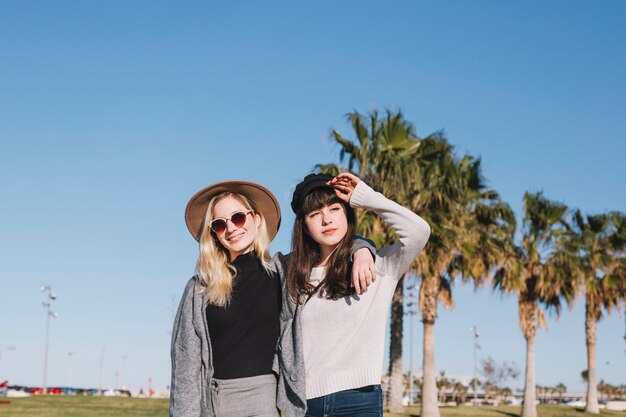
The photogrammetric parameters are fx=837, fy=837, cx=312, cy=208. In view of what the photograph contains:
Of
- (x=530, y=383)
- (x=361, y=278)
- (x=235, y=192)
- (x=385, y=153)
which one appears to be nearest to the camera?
(x=361, y=278)

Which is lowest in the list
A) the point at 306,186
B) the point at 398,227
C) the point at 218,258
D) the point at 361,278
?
the point at 361,278

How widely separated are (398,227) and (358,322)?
20.4 inches

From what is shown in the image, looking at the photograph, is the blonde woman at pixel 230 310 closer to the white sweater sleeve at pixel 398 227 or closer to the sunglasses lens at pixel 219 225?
the sunglasses lens at pixel 219 225

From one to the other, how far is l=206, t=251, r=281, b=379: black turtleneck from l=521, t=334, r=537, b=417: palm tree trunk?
1127 inches

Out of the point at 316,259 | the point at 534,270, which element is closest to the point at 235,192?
the point at 316,259

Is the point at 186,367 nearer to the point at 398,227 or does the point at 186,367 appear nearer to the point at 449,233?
the point at 398,227

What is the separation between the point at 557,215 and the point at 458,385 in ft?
234

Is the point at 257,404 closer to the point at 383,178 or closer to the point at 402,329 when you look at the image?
the point at 383,178

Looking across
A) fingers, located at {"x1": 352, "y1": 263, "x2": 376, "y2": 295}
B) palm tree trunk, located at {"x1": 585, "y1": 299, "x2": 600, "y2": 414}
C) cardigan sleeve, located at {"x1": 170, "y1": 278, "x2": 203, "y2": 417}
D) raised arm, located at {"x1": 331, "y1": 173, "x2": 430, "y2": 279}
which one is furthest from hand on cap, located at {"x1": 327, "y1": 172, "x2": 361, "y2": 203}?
palm tree trunk, located at {"x1": 585, "y1": 299, "x2": 600, "y2": 414}

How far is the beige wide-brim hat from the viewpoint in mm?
4445

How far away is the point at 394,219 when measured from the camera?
4180 millimetres

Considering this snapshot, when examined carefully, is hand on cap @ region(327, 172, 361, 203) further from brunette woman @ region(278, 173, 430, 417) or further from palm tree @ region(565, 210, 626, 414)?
palm tree @ region(565, 210, 626, 414)

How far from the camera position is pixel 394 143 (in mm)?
25188

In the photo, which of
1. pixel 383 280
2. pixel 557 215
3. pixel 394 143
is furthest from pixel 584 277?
pixel 383 280
